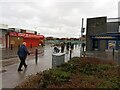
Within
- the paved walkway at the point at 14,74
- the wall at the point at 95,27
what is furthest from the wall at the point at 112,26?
the paved walkway at the point at 14,74

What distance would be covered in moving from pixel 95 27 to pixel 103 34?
2.17m

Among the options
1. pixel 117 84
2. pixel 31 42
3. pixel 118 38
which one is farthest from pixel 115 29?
pixel 117 84

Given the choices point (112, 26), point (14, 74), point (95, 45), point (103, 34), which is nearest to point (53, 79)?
point (14, 74)

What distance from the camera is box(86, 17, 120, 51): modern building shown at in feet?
138

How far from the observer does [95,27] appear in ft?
142

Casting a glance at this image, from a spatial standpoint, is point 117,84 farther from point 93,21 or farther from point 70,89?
point 93,21

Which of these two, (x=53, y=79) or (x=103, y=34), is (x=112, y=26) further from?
(x=53, y=79)

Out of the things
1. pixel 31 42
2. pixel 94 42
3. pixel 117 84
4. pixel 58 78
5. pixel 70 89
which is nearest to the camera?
pixel 70 89

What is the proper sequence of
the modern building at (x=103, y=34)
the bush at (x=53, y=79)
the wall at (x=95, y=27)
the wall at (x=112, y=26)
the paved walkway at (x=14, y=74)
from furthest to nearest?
1. the wall at (x=95, y=27)
2. the modern building at (x=103, y=34)
3. the wall at (x=112, y=26)
4. the paved walkway at (x=14, y=74)
5. the bush at (x=53, y=79)

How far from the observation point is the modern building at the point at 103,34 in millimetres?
42000

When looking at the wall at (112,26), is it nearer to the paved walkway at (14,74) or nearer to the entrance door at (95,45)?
the entrance door at (95,45)

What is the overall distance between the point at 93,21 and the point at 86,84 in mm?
38475

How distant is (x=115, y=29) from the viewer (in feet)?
137

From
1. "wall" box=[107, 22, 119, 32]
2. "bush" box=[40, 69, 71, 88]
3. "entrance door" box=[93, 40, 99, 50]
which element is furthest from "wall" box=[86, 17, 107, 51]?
"bush" box=[40, 69, 71, 88]
